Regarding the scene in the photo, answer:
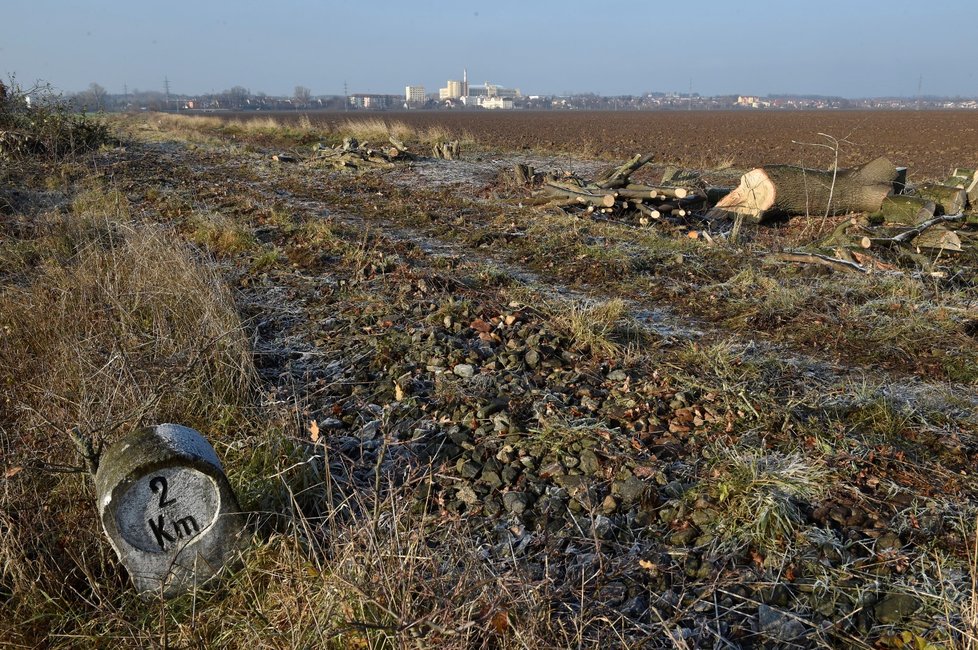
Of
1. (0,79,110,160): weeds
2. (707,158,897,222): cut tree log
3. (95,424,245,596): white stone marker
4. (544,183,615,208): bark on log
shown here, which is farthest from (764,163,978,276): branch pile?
(0,79,110,160): weeds

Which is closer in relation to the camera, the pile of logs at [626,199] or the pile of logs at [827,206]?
the pile of logs at [827,206]

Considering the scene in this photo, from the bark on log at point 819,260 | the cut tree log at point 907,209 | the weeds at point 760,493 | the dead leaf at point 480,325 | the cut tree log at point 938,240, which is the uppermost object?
the cut tree log at point 907,209

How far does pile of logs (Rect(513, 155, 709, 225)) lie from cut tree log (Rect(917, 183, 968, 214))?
307 cm

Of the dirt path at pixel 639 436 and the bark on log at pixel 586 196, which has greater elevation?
the bark on log at pixel 586 196

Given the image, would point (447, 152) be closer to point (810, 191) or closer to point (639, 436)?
point (810, 191)

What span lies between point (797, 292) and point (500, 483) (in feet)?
13.2

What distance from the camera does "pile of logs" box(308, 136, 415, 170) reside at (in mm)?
16250

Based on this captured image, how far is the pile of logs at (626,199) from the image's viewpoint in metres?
9.67

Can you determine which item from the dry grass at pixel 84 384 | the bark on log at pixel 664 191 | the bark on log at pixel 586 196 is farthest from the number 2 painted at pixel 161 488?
the bark on log at pixel 664 191

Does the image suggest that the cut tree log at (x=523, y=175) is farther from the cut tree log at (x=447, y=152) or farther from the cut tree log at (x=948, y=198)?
the cut tree log at (x=948, y=198)

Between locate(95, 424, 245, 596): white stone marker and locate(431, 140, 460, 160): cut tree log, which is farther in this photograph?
locate(431, 140, 460, 160): cut tree log

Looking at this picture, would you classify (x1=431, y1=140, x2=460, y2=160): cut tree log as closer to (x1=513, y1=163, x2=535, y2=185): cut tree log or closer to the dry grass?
(x1=513, y1=163, x2=535, y2=185): cut tree log

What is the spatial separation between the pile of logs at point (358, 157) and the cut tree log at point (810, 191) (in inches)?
380

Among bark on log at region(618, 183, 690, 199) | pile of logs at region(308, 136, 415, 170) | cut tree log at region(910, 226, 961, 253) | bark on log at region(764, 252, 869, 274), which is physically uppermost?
pile of logs at region(308, 136, 415, 170)
